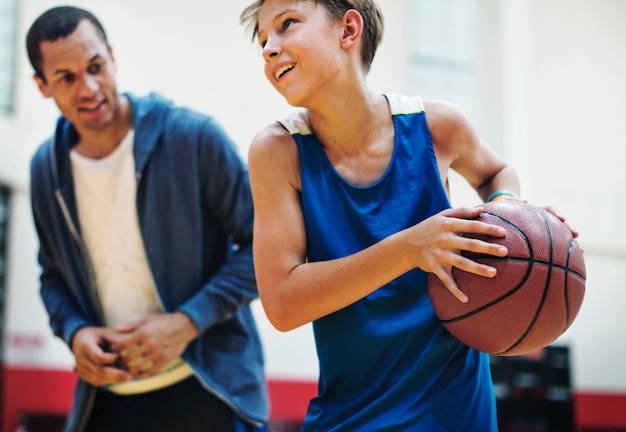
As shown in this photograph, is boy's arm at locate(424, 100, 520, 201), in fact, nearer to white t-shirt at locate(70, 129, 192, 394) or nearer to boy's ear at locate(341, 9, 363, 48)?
boy's ear at locate(341, 9, 363, 48)

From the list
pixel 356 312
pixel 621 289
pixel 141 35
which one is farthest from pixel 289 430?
pixel 356 312

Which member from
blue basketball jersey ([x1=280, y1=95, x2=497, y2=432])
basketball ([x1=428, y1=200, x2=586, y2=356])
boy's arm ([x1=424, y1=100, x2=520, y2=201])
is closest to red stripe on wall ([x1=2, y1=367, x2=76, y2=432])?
blue basketball jersey ([x1=280, y1=95, x2=497, y2=432])

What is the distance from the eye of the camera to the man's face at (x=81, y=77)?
10.4 feet

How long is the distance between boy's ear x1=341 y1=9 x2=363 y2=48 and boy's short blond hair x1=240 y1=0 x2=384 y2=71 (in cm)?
2

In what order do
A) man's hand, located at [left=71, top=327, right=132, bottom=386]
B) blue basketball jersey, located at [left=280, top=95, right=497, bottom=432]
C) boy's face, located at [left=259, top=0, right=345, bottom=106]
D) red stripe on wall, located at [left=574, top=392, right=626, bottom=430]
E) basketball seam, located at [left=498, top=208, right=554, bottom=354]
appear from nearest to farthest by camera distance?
basketball seam, located at [left=498, top=208, right=554, bottom=354] < blue basketball jersey, located at [left=280, top=95, right=497, bottom=432] < boy's face, located at [left=259, top=0, right=345, bottom=106] < man's hand, located at [left=71, top=327, right=132, bottom=386] < red stripe on wall, located at [left=574, top=392, right=626, bottom=430]

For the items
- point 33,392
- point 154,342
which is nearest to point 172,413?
point 154,342

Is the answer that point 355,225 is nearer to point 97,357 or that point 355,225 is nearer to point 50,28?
point 97,357

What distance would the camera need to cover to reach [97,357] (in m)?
3.00

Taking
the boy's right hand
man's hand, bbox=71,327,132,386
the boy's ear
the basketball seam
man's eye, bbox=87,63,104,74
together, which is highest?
man's eye, bbox=87,63,104,74

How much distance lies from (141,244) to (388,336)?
1436 millimetres

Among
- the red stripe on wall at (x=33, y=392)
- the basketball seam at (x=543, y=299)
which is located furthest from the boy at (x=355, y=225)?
the red stripe on wall at (x=33, y=392)

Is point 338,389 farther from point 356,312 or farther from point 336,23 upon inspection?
point 336,23

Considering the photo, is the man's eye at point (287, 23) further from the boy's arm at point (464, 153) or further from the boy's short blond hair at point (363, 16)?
the boy's arm at point (464, 153)

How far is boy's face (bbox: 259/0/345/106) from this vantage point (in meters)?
2.24
